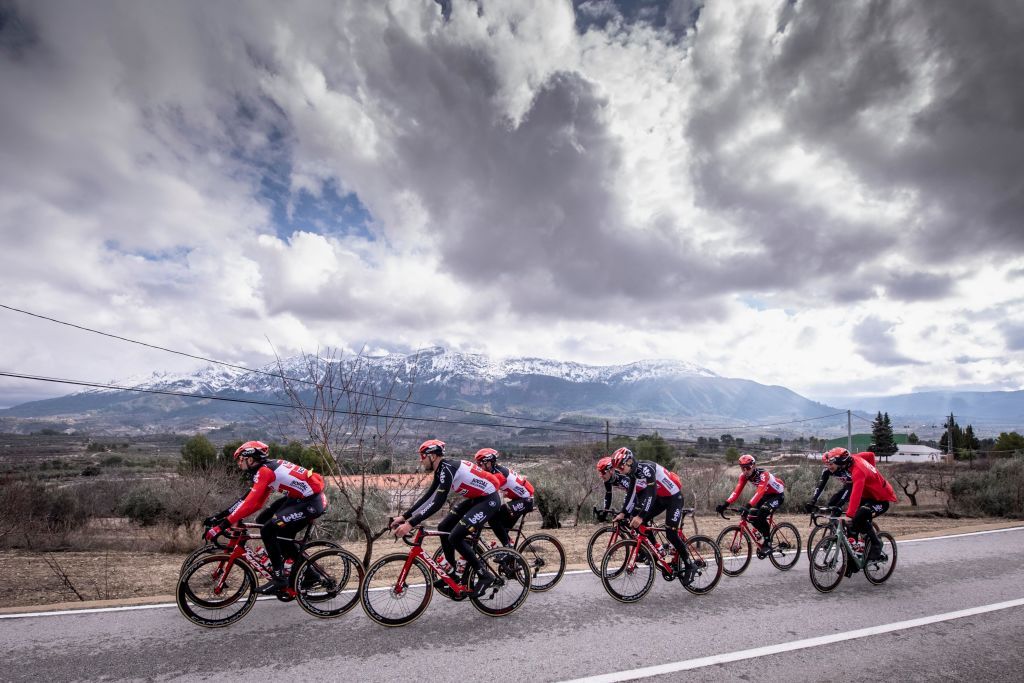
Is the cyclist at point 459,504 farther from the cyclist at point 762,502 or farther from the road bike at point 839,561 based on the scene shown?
the road bike at point 839,561

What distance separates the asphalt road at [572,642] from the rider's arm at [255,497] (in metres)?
1.25

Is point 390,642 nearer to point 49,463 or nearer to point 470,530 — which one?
point 470,530

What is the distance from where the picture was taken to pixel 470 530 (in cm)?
629

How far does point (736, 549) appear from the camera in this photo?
8531mm

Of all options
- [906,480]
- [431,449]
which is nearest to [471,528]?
[431,449]

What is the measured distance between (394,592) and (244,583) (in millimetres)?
1869

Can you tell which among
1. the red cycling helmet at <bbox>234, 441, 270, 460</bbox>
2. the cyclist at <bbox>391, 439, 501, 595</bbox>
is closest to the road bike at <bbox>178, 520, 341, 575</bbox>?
the red cycling helmet at <bbox>234, 441, 270, 460</bbox>

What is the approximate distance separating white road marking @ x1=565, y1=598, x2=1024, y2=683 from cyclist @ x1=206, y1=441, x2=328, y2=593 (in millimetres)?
3864

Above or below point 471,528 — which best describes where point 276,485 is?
above

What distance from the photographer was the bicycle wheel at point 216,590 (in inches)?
230

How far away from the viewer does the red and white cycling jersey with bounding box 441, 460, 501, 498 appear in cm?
644

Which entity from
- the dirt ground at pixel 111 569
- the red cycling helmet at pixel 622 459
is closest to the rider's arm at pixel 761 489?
the red cycling helmet at pixel 622 459

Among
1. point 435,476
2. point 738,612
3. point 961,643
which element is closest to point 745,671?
point 738,612

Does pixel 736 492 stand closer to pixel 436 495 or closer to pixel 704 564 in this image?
pixel 704 564
